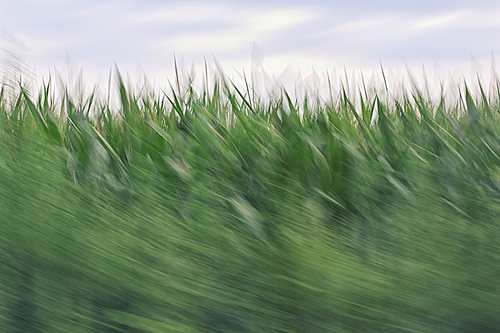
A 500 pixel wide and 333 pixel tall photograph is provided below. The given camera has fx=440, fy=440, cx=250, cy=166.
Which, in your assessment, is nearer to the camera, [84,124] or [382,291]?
[382,291]

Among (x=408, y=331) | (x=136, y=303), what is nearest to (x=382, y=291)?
(x=408, y=331)

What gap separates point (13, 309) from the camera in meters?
1.13

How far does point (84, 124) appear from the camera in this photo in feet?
5.12

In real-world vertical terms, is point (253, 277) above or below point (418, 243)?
below

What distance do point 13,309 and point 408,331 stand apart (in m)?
0.99

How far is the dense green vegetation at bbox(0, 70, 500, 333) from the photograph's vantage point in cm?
106

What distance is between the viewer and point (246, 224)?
121 cm

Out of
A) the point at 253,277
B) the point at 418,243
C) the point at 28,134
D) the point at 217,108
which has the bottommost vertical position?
the point at 253,277

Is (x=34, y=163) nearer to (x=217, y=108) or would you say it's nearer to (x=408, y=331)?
(x=217, y=108)

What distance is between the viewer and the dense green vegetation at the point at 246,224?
3.48 feet

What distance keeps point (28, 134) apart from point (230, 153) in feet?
2.16

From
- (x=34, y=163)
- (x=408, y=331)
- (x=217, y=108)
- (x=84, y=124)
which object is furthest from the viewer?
(x=217, y=108)

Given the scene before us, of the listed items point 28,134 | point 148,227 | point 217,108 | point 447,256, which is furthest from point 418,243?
point 28,134

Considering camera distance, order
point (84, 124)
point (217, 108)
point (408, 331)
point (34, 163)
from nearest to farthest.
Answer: point (408, 331)
point (34, 163)
point (84, 124)
point (217, 108)
